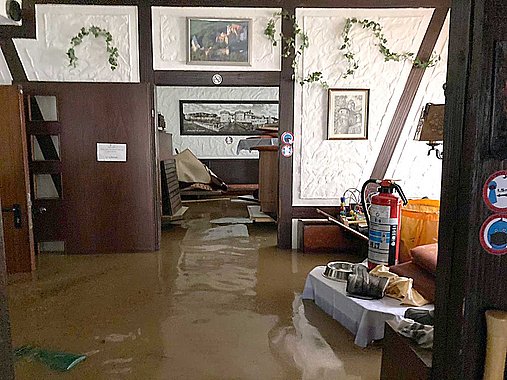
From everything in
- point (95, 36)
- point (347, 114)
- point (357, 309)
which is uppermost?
point (95, 36)

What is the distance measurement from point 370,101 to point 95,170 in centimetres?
322

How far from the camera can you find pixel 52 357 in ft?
8.35

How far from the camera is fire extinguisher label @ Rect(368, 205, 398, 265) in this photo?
2.91m

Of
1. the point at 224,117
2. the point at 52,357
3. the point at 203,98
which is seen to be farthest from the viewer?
the point at 224,117

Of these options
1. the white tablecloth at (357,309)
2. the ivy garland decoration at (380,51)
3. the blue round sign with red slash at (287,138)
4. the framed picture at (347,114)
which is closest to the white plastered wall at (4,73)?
the blue round sign with red slash at (287,138)

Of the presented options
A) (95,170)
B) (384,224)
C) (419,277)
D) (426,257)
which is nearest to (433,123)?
(384,224)

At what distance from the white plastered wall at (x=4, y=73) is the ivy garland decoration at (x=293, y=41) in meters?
2.82

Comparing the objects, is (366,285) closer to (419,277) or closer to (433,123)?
(419,277)

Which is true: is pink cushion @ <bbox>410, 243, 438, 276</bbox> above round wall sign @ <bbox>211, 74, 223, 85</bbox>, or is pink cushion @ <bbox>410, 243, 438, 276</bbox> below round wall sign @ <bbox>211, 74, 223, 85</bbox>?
below

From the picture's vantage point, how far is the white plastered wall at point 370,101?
4.66 metres

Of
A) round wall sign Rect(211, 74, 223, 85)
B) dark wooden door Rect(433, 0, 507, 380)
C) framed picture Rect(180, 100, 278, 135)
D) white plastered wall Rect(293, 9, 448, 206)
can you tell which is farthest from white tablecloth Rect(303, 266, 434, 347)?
framed picture Rect(180, 100, 278, 135)

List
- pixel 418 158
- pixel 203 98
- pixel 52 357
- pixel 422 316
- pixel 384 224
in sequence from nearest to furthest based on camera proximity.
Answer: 1. pixel 422 316
2. pixel 52 357
3. pixel 384 224
4. pixel 418 158
5. pixel 203 98

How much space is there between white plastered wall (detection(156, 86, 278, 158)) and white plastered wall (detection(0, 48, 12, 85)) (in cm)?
499

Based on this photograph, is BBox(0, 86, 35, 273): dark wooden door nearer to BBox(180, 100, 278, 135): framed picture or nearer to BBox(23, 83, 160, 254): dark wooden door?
BBox(23, 83, 160, 254): dark wooden door
